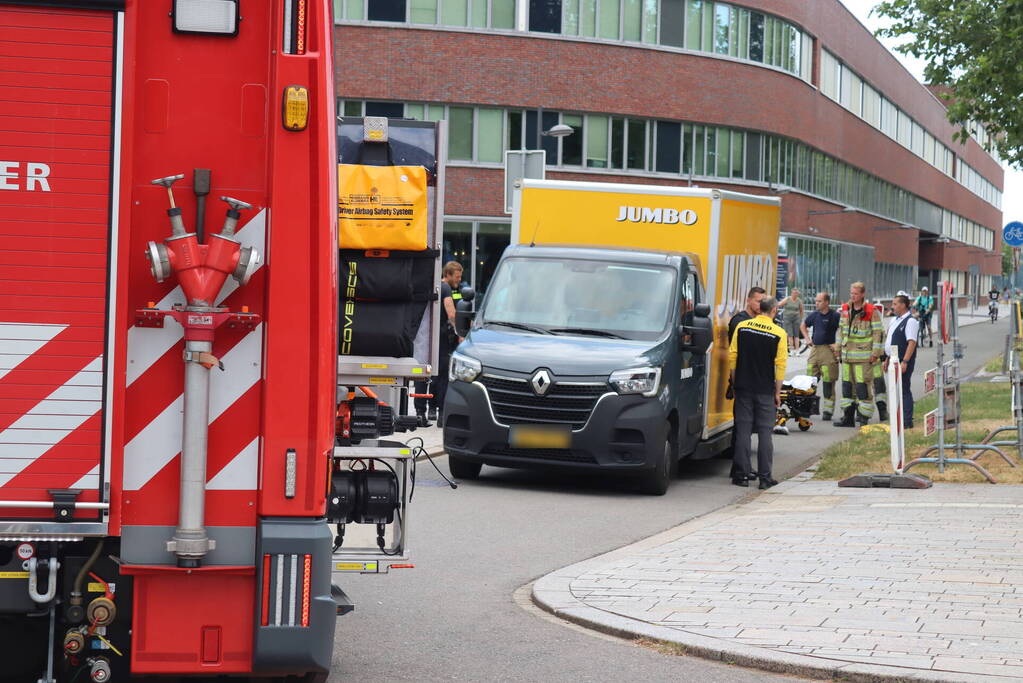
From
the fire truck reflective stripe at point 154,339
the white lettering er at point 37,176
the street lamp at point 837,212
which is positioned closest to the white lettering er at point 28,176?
the white lettering er at point 37,176

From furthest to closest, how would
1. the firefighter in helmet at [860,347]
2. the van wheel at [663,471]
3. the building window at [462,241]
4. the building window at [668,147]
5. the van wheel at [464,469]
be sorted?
the building window at [668,147] → the building window at [462,241] → the firefighter in helmet at [860,347] → the van wheel at [464,469] → the van wheel at [663,471]

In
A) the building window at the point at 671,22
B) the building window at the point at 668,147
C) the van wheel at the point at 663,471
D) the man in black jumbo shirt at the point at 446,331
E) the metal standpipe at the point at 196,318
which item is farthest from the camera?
the building window at the point at 668,147

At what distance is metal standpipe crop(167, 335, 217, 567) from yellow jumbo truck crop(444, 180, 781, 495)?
26.2 ft

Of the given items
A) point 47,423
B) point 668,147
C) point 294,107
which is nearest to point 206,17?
point 294,107

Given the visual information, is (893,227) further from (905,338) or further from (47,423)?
(47,423)

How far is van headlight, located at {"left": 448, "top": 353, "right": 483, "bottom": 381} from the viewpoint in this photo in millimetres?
12859

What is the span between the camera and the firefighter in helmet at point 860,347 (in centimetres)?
1961

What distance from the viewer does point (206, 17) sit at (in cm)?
461

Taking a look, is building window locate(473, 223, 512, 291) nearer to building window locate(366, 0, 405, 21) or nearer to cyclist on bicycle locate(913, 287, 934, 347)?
building window locate(366, 0, 405, 21)

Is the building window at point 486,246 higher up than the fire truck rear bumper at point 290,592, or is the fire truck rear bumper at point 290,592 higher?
the building window at point 486,246

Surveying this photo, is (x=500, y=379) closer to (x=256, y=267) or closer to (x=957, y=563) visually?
(x=957, y=563)

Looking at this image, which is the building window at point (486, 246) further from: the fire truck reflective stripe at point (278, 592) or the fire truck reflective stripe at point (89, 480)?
the fire truck reflective stripe at point (89, 480)

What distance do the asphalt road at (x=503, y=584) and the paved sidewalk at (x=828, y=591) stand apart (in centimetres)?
24

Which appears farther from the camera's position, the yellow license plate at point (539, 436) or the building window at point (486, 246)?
the building window at point (486, 246)
